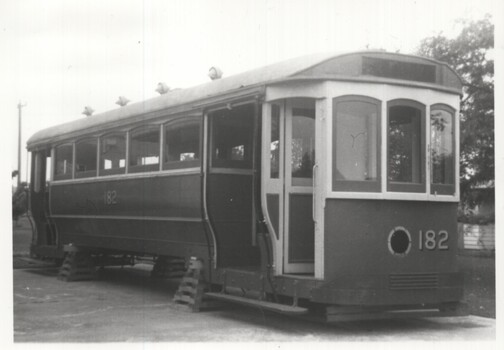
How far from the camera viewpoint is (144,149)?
38.1 feet

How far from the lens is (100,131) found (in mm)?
13141

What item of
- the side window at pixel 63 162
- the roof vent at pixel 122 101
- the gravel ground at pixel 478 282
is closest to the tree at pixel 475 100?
the gravel ground at pixel 478 282

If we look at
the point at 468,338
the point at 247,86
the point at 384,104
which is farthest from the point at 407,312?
the point at 247,86

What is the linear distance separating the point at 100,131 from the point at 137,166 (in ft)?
5.81

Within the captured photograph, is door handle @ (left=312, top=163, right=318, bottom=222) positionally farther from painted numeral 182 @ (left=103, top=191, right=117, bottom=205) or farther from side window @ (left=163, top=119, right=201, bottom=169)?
painted numeral 182 @ (left=103, top=191, right=117, bottom=205)

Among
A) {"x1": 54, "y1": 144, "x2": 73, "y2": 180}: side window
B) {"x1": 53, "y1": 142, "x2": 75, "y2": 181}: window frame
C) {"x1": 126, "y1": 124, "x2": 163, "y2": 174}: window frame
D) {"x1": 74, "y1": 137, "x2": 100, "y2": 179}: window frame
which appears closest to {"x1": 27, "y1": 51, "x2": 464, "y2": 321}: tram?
{"x1": 126, "y1": 124, "x2": 163, "y2": 174}: window frame

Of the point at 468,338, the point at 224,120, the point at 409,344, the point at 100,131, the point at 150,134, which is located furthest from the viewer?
the point at 100,131

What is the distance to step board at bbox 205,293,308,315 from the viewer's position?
8117 mm

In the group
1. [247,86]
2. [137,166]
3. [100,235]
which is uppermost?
[247,86]

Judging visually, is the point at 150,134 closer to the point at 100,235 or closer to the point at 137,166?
the point at 137,166

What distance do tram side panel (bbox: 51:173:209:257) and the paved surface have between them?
951 millimetres

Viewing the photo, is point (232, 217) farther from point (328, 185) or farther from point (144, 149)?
point (144, 149)

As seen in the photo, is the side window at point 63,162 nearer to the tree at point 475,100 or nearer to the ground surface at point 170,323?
the ground surface at point 170,323

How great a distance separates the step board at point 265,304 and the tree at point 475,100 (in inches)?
183
